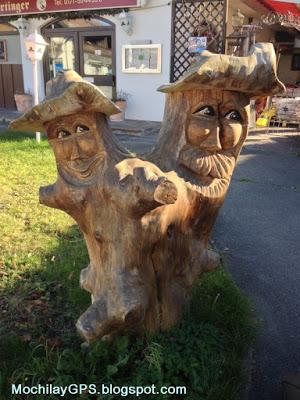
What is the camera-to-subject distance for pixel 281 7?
12.2m

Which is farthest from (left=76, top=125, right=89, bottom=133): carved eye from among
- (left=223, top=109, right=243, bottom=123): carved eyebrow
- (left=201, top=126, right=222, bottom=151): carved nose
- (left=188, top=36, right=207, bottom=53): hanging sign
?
(left=188, top=36, right=207, bottom=53): hanging sign

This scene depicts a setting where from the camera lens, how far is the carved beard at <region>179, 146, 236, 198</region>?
2078 millimetres

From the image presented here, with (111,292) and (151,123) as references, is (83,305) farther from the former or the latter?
(151,123)

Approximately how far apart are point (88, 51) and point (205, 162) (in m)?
10.6

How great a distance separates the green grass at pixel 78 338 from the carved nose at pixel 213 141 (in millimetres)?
974

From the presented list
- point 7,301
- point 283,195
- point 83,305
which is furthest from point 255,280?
point 283,195

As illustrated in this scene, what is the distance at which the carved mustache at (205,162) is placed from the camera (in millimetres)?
2074

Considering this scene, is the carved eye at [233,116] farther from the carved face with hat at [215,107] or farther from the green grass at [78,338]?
the green grass at [78,338]

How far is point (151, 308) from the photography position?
2.12m

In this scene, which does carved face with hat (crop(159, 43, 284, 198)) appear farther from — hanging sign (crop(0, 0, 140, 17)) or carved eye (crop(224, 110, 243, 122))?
hanging sign (crop(0, 0, 140, 17))

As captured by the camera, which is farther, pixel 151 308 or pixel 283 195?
pixel 283 195

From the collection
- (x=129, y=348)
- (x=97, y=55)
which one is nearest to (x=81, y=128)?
(x=129, y=348)

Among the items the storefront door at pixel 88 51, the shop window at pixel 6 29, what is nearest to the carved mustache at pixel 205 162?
the storefront door at pixel 88 51

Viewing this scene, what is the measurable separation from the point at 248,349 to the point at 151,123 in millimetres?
9051
